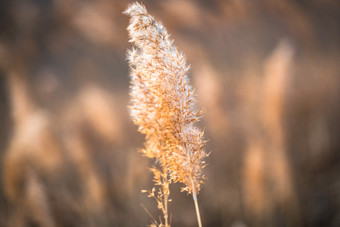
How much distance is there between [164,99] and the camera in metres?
0.55

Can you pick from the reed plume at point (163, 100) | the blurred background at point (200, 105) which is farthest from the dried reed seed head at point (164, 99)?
the blurred background at point (200, 105)

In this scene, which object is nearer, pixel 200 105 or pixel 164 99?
pixel 164 99

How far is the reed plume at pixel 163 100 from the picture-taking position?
0.54 m

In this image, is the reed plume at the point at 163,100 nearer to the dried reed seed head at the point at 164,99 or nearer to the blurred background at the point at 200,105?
the dried reed seed head at the point at 164,99

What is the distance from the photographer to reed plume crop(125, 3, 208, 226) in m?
0.54

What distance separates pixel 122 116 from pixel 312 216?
1.69 meters

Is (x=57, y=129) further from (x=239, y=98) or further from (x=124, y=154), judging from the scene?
(x=239, y=98)

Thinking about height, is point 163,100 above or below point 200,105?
below

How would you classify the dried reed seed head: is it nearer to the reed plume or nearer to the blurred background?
the reed plume

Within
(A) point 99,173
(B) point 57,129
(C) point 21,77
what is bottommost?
(A) point 99,173

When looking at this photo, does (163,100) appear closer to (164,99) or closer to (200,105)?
(164,99)

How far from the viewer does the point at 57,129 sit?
6.14 feet

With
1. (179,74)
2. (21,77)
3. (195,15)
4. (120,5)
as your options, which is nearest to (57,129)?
(21,77)

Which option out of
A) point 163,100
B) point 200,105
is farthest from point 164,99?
point 200,105
